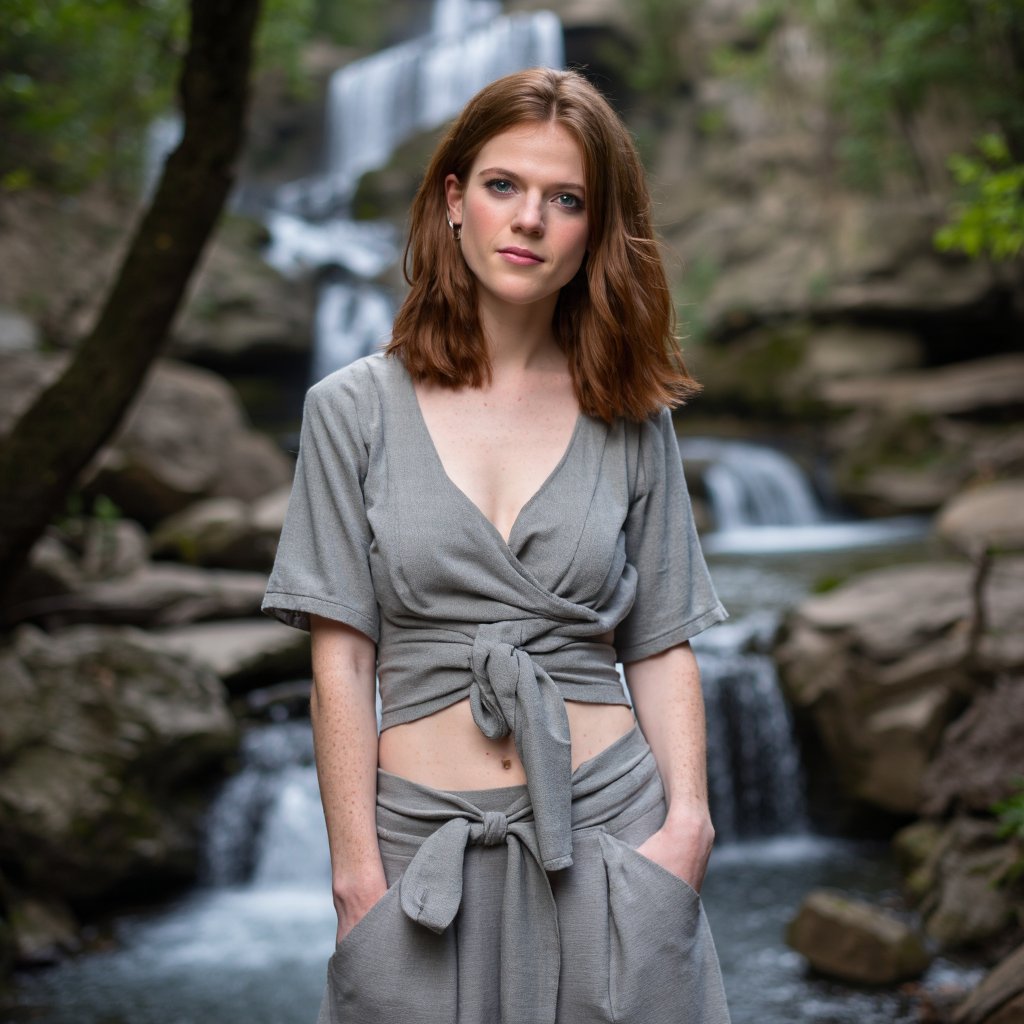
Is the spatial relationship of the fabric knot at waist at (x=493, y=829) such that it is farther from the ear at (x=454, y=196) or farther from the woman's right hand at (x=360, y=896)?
the ear at (x=454, y=196)

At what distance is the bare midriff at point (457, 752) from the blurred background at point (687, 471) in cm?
92

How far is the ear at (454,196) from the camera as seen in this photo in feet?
6.13

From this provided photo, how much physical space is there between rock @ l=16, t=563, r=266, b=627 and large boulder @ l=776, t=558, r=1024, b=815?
3.13m

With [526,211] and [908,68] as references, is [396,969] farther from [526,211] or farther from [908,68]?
[908,68]

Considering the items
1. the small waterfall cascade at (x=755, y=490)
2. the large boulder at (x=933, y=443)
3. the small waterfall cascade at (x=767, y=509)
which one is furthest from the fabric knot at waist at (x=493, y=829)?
the large boulder at (x=933, y=443)

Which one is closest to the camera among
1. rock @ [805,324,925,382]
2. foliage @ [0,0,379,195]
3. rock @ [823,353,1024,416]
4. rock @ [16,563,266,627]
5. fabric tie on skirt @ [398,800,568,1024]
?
fabric tie on skirt @ [398,800,568,1024]

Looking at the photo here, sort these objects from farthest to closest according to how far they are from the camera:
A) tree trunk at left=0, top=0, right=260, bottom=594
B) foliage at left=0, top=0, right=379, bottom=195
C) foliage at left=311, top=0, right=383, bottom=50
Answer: foliage at left=311, top=0, right=383, bottom=50, foliage at left=0, top=0, right=379, bottom=195, tree trunk at left=0, top=0, right=260, bottom=594

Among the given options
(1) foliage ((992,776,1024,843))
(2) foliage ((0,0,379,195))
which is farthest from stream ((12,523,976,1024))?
(2) foliage ((0,0,379,195))

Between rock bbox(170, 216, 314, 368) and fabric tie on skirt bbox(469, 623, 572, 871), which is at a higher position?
rock bbox(170, 216, 314, 368)

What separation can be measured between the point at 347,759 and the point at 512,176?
86 cm

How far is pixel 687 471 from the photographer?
10797 millimetres

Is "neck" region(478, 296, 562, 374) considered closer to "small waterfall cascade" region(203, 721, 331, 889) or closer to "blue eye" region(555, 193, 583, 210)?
"blue eye" region(555, 193, 583, 210)

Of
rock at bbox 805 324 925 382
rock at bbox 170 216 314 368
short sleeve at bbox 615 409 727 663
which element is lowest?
short sleeve at bbox 615 409 727 663

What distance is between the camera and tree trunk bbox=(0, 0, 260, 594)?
4094 millimetres
